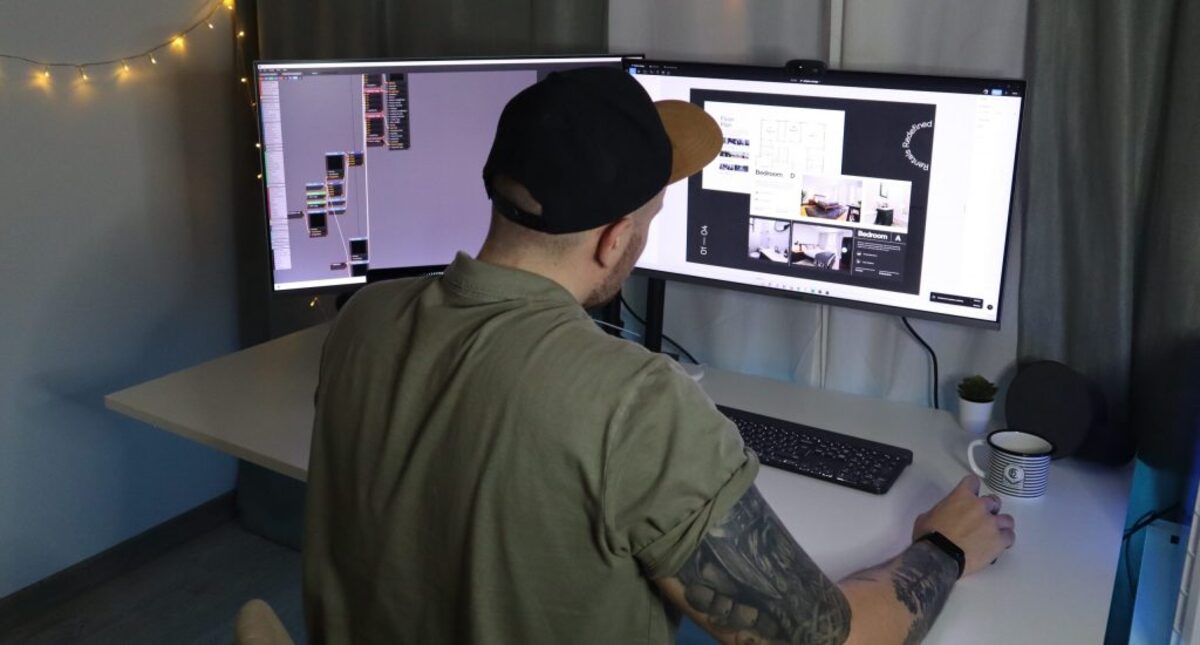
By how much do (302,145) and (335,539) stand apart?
1067 millimetres

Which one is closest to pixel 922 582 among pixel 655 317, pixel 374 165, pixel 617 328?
pixel 655 317

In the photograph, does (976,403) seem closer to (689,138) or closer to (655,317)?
(655,317)

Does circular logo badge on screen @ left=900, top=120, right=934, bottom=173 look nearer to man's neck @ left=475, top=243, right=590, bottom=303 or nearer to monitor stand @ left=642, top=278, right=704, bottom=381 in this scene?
monitor stand @ left=642, top=278, right=704, bottom=381

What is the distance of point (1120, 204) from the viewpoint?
1843 millimetres

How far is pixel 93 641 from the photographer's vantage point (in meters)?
2.68

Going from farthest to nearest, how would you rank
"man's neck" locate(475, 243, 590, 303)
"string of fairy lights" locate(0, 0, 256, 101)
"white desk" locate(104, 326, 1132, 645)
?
1. "string of fairy lights" locate(0, 0, 256, 101)
2. "white desk" locate(104, 326, 1132, 645)
3. "man's neck" locate(475, 243, 590, 303)

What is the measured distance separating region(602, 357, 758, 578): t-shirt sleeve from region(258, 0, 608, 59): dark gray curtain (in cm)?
135

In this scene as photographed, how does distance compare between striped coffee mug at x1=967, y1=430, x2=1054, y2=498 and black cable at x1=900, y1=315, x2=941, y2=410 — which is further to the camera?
black cable at x1=900, y1=315, x2=941, y2=410

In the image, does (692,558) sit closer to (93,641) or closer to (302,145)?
(302,145)

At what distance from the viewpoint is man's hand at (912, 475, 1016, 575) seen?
1.57m

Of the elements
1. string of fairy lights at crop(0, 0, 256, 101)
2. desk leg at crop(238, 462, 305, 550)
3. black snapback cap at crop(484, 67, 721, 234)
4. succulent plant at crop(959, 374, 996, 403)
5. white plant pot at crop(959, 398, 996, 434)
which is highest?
string of fairy lights at crop(0, 0, 256, 101)

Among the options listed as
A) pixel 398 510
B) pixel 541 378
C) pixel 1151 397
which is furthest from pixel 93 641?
pixel 1151 397

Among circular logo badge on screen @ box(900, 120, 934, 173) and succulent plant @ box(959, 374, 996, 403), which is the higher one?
circular logo badge on screen @ box(900, 120, 934, 173)

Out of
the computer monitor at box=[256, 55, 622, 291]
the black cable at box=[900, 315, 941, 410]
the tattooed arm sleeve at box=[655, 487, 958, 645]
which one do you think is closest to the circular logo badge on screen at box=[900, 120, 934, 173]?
the black cable at box=[900, 315, 941, 410]
